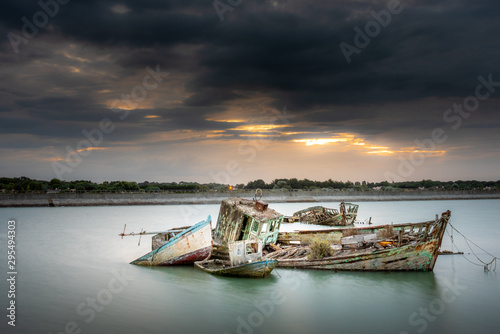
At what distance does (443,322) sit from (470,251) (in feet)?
45.6

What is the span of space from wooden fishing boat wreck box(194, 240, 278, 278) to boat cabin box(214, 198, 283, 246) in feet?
6.58

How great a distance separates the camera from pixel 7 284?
1590 centimetres

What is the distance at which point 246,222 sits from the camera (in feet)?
61.6

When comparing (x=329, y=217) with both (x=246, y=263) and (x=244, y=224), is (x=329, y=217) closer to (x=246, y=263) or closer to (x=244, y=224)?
(x=244, y=224)

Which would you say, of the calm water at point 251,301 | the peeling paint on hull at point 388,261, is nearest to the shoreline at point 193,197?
the calm water at point 251,301

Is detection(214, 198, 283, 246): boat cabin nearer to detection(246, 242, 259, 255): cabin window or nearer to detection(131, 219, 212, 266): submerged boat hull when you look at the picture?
detection(131, 219, 212, 266): submerged boat hull

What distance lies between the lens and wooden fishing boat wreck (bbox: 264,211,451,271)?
16.0 metres

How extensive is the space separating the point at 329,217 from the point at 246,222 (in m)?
25.4

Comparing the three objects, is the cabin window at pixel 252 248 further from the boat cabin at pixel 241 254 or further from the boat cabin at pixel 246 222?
the boat cabin at pixel 246 222

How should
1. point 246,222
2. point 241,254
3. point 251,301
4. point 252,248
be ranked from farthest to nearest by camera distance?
point 246,222 → point 252,248 → point 241,254 → point 251,301

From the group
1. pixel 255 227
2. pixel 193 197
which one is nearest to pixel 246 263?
pixel 255 227

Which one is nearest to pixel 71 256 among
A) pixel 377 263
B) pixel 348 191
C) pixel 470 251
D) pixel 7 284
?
pixel 7 284

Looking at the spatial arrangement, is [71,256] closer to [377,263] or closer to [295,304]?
[295,304]

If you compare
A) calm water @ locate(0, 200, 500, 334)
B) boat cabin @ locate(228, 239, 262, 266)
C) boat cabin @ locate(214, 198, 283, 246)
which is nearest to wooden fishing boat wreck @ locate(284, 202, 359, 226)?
calm water @ locate(0, 200, 500, 334)
